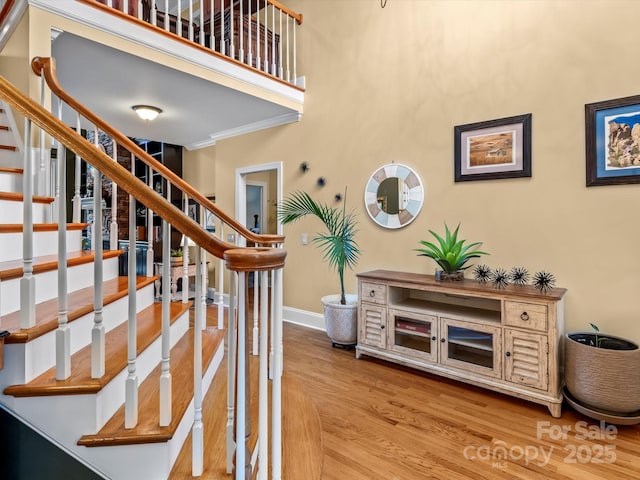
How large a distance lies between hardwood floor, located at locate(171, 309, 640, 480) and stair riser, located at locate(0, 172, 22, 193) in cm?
179

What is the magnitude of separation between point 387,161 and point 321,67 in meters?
1.49

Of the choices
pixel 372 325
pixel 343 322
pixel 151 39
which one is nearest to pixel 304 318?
pixel 343 322

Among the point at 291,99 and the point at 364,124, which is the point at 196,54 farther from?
the point at 364,124

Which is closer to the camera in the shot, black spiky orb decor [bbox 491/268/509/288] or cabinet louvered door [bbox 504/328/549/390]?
cabinet louvered door [bbox 504/328/549/390]

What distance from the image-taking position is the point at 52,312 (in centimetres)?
146

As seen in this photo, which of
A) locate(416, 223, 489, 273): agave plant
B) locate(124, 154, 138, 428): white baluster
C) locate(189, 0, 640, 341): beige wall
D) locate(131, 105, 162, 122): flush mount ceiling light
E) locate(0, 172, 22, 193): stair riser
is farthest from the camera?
locate(131, 105, 162, 122): flush mount ceiling light

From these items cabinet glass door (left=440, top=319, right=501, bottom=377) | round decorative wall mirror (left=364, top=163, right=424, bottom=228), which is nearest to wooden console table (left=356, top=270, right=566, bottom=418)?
cabinet glass door (left=440, top=319, right=501, bottom=377)

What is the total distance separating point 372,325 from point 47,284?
→ 2374 mm

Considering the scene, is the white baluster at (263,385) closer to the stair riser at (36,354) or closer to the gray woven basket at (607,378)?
the stair riser at (36,354)

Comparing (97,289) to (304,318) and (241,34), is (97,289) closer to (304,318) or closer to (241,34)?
(304,318)

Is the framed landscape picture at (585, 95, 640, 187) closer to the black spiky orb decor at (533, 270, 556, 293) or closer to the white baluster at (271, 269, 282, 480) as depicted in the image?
the black spiky orb decor at (533, 270, 556, 293)

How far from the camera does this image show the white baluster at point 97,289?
3.94 ft

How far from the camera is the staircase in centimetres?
124

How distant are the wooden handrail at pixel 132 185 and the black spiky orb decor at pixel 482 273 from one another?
2.16 m
